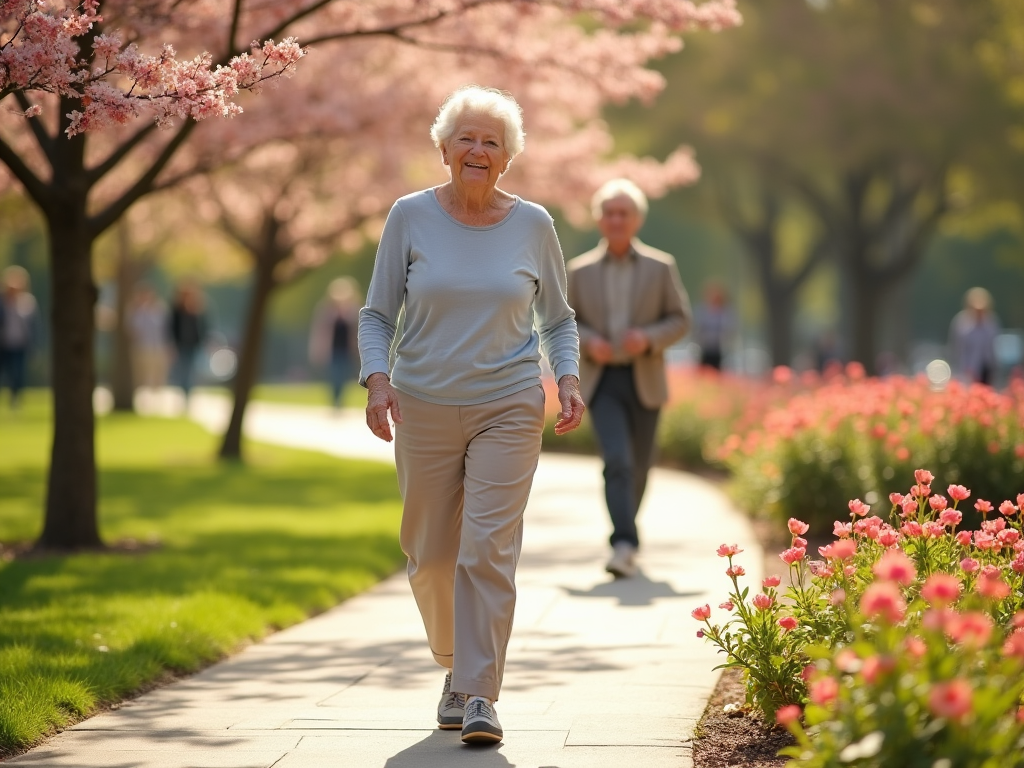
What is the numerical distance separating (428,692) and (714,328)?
1762 centimetres

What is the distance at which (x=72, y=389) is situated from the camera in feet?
31.9

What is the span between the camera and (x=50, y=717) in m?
5.20

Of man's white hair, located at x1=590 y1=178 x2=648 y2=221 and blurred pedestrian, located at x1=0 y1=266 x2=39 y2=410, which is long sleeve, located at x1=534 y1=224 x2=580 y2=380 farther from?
blurred pedestrian, located at x1=0 y1=266 x2=39 y2=410

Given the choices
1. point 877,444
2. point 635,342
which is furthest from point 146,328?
point 635,342

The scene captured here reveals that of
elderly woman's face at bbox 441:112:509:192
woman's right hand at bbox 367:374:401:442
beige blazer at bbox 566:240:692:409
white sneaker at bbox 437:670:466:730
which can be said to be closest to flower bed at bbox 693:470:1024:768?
white sneaker at bbox 437:670:466:730

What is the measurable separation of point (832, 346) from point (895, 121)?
370 inches

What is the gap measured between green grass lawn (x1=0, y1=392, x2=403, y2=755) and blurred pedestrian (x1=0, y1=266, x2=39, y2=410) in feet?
20.8

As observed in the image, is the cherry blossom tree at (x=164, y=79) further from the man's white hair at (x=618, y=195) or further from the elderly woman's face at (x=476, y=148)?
the man's white hair at (x=618, y=195)

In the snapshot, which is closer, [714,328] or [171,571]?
[171,571]

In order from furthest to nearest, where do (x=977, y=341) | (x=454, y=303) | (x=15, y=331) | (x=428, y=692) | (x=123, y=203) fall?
1. (x=15, y=331)
2. (x=977, y=341)
3. (x=123, y=203)
4. (x=428, y=692)
5. (x=454, y=303)

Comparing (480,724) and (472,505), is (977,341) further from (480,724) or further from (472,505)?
(480,724)

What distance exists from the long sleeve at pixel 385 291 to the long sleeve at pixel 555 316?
47 centimetres

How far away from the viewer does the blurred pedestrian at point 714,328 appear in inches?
896

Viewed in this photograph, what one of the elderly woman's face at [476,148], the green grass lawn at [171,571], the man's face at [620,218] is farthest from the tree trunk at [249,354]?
the elderly woman's face at [476,148]
